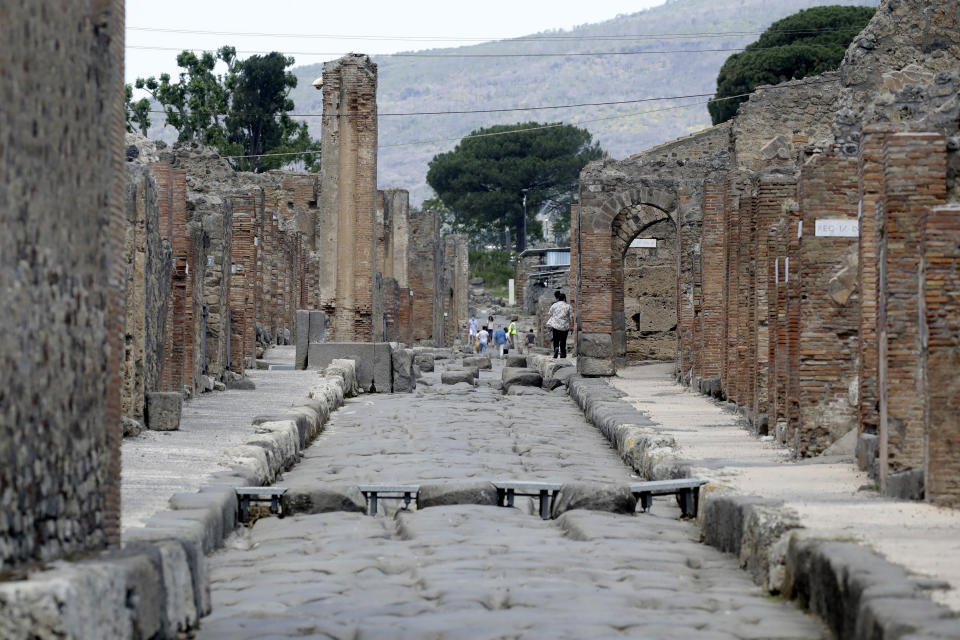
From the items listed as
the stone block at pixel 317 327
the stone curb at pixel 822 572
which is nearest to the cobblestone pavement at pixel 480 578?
the stone curb at pixel 822 572

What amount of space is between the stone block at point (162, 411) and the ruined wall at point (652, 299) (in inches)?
705

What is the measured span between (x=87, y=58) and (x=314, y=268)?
3730cm

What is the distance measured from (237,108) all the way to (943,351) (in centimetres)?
5394

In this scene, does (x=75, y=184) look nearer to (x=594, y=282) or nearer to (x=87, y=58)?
(x=87, y=58)

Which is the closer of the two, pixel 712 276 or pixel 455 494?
pixel 455 494

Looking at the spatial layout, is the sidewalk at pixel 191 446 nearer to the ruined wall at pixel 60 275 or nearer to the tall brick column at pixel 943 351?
the ruined wall at pixel 60 275

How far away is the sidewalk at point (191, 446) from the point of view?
8578mm

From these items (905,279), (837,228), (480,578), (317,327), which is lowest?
(480,578)

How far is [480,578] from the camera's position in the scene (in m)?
7.16

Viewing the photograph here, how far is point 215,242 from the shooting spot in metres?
19.5

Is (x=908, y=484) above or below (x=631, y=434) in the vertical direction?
above

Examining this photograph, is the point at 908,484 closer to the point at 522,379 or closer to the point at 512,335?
the point at 522,379

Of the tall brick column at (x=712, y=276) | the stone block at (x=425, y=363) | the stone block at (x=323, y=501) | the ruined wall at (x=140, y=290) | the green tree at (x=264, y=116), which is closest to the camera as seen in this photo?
the stone block at (x=323, y=501)

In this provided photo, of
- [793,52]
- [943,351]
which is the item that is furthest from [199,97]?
[943,351]
